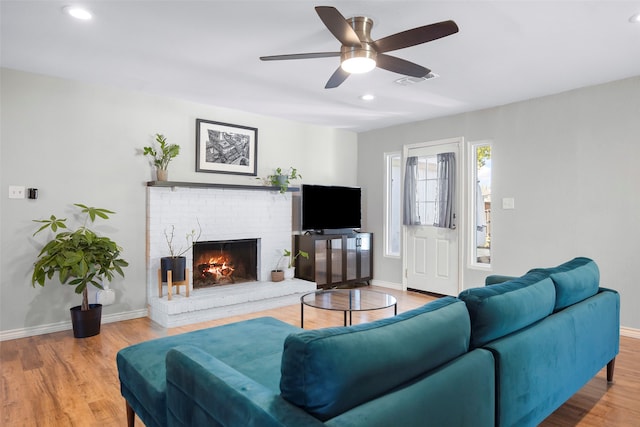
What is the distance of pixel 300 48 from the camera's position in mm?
3111

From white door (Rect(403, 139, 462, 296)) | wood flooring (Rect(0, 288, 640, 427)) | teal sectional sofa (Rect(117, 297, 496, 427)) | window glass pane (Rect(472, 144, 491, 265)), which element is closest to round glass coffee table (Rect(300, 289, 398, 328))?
wood flooring (Rect(0, 288, 640, 427))

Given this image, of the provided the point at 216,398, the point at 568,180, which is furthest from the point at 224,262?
the point at 568,180

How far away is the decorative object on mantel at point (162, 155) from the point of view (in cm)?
427

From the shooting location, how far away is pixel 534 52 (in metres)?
3.16

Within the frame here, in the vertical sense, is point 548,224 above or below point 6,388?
above

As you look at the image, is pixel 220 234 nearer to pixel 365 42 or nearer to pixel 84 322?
pixel 84 322

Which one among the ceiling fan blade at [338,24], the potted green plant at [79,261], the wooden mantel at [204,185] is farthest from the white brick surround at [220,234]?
the ceiling fan blade at [338,24]

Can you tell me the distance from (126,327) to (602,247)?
4878 mm

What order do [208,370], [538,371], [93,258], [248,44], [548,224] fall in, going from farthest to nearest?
[548,224] < [93,258] < [248,44] < [538,371] < [208,370]

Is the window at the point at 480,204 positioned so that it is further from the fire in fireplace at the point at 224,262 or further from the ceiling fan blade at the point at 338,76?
the fire in fireplace at the point at 224,262

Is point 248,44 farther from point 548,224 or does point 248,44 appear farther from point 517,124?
point 548,224

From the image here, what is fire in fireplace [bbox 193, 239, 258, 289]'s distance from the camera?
4781 mm

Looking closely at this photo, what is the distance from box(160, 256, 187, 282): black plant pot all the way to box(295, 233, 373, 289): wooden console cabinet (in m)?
1.75

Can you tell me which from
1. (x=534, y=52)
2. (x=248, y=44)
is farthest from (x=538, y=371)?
(x=248, y=44)
